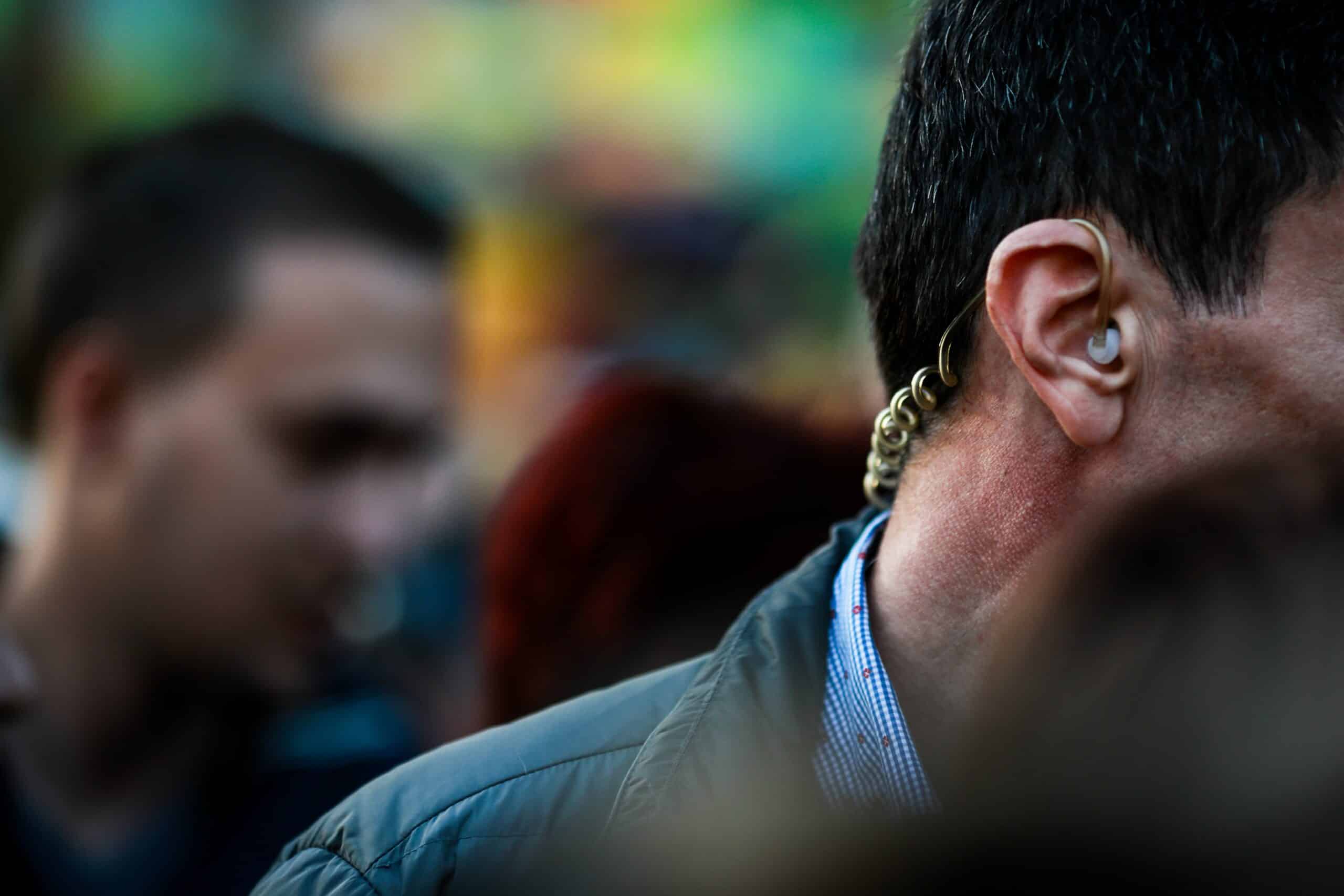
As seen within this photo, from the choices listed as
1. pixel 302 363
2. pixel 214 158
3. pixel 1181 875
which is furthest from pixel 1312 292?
pixel 214 158

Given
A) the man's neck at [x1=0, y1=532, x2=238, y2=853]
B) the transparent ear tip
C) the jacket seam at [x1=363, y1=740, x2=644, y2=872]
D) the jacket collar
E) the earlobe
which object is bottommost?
the man's neck at [x1=0, y1=532, x2=238, y2=853]

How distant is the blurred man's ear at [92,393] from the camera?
3377 mm

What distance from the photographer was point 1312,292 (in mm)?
1466

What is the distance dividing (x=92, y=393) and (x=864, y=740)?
2.47 metres

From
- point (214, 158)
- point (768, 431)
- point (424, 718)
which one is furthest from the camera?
point (424, 718)

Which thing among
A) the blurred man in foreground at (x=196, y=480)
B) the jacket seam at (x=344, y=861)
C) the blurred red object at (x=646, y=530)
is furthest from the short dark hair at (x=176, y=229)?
the jacket seam at (x=344, y=861)

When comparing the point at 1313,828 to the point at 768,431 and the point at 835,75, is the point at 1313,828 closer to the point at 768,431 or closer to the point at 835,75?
the point at 768,431

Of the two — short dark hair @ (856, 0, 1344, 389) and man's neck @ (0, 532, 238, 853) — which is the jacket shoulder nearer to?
short dark hair @ (856, 0, 1344, 389)

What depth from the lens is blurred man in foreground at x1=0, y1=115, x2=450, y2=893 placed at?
3123mm

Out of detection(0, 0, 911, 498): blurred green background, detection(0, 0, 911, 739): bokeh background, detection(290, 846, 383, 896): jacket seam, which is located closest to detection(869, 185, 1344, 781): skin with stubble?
detection(290, 846, 383, 896): jacket seam

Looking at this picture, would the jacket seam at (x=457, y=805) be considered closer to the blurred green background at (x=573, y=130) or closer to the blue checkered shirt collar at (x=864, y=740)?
the blue checkered shirt collar at (x=864, y=740)

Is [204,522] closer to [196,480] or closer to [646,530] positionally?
[196,480]

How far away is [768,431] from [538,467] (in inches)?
16.7

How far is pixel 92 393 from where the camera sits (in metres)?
3.39
